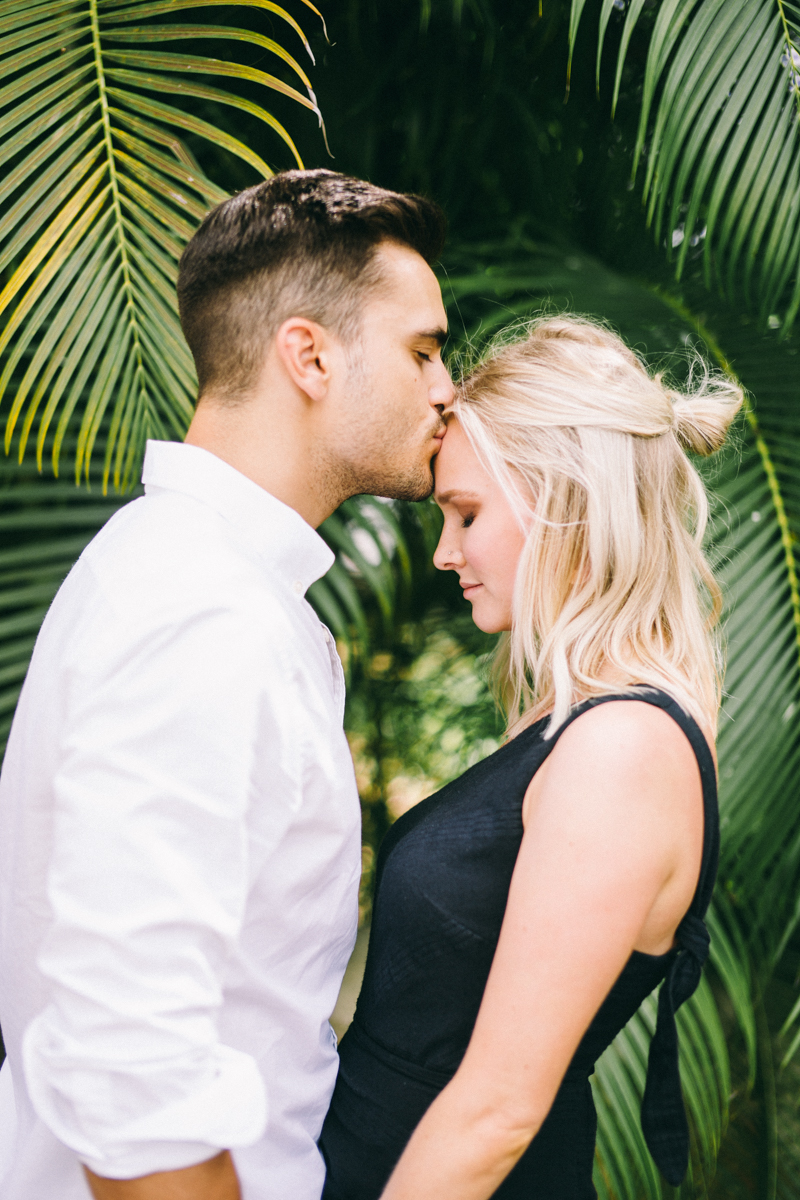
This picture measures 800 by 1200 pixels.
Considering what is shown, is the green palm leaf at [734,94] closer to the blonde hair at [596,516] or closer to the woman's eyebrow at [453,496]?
the blonde hair at [596,516]

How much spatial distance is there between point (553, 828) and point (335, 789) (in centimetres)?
20

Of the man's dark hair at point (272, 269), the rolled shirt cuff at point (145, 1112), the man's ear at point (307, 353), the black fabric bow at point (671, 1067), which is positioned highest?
the man's dark hair at point (272, 269)

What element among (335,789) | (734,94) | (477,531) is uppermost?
(734,94)

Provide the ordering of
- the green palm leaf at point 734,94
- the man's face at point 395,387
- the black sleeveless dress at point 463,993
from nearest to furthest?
the black sleeveless dress at point 463,993, the man's face at point 395,387, the green palm leaf at point 734,94

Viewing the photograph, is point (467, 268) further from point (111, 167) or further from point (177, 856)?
point (177, 856)

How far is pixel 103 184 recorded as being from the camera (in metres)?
1.13

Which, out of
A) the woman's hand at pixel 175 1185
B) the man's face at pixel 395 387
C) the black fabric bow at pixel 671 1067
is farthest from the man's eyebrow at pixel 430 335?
the woman's hand at pixel 175 1185

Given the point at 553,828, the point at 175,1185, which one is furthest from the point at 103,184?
the point at 175,1185

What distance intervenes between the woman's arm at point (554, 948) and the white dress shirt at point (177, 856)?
173mm

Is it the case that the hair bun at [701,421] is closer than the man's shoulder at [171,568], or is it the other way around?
the man's shoulder at [171,568]

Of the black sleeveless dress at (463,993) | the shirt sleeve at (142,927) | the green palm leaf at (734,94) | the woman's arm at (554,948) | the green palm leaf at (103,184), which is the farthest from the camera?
the green palm leaf at (734,94)

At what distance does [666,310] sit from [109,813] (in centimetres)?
146

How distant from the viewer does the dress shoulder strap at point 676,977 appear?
0.77 m

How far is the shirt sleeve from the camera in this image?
57cm
